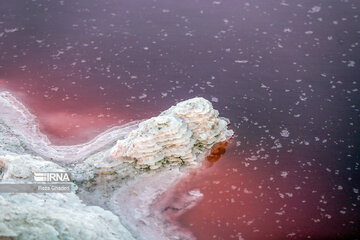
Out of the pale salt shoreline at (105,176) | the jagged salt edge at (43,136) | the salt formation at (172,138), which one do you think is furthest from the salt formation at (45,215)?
the salt formation at (172,138)

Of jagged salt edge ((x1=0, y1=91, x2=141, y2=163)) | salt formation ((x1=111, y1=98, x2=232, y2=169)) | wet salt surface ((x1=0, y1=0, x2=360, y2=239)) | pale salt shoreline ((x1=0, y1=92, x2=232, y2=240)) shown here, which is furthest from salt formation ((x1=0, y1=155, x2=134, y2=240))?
wet salt surface ((x1=0, y1=0, x2=360, y2=239))

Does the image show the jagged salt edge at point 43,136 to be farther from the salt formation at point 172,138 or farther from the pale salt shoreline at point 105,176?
the salt formation at point 172,138

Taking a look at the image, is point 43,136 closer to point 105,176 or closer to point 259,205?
point 105,176

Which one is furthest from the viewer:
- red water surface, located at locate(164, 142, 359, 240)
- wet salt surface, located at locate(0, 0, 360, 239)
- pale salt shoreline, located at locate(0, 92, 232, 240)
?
wet salt surface, located at locate(0, 0, 360, 239)

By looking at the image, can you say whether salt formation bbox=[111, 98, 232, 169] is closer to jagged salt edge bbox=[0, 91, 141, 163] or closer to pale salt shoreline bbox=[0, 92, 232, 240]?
pale salt shoreline bbox=[0, 92, 232, 240]

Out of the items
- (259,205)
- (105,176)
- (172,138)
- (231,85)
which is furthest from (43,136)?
(259,205)
